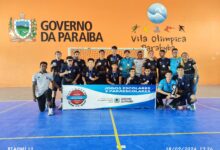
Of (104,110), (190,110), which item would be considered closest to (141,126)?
(104,110)

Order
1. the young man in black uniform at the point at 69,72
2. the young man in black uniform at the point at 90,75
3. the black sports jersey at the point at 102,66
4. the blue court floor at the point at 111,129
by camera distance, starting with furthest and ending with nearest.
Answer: the black sports jersey at the point at 102,66, the young man in black uniform at the point at 90,75, the young man in black uniform at the point at 69,72, the blue court floor at the point at 111,129

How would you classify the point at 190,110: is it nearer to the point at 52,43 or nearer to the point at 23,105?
the point at 23,105

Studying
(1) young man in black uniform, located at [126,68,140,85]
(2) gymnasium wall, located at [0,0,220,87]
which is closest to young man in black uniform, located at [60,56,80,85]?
(1) young man in black uniform, located at [126,68,140,85]

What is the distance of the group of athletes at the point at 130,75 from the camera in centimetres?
648

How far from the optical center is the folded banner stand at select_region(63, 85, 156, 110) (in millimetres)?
6605

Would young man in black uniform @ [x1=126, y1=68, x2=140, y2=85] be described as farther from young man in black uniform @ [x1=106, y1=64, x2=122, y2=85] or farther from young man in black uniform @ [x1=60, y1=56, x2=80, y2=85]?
young man in black uniform @ [x1=60, y1=56, x2=80, y2=85]

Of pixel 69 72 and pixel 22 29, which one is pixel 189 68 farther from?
pixel 22 29

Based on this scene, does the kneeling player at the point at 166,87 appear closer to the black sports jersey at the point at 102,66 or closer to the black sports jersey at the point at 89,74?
the black sports jersey at the point at 102,66

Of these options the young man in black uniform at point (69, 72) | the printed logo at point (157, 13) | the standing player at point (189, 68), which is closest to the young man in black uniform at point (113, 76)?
the young man in black uniform at point (69, 72)

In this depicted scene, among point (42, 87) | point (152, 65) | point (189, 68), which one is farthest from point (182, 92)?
point (42, 87)

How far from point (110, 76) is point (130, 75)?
651mm

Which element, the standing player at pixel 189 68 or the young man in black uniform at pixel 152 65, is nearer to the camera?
the standing player at pixel 189 68

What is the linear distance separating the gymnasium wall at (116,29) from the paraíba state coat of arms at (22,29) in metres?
0.17

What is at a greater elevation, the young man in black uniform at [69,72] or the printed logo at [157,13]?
the printed logo at [157,13]
